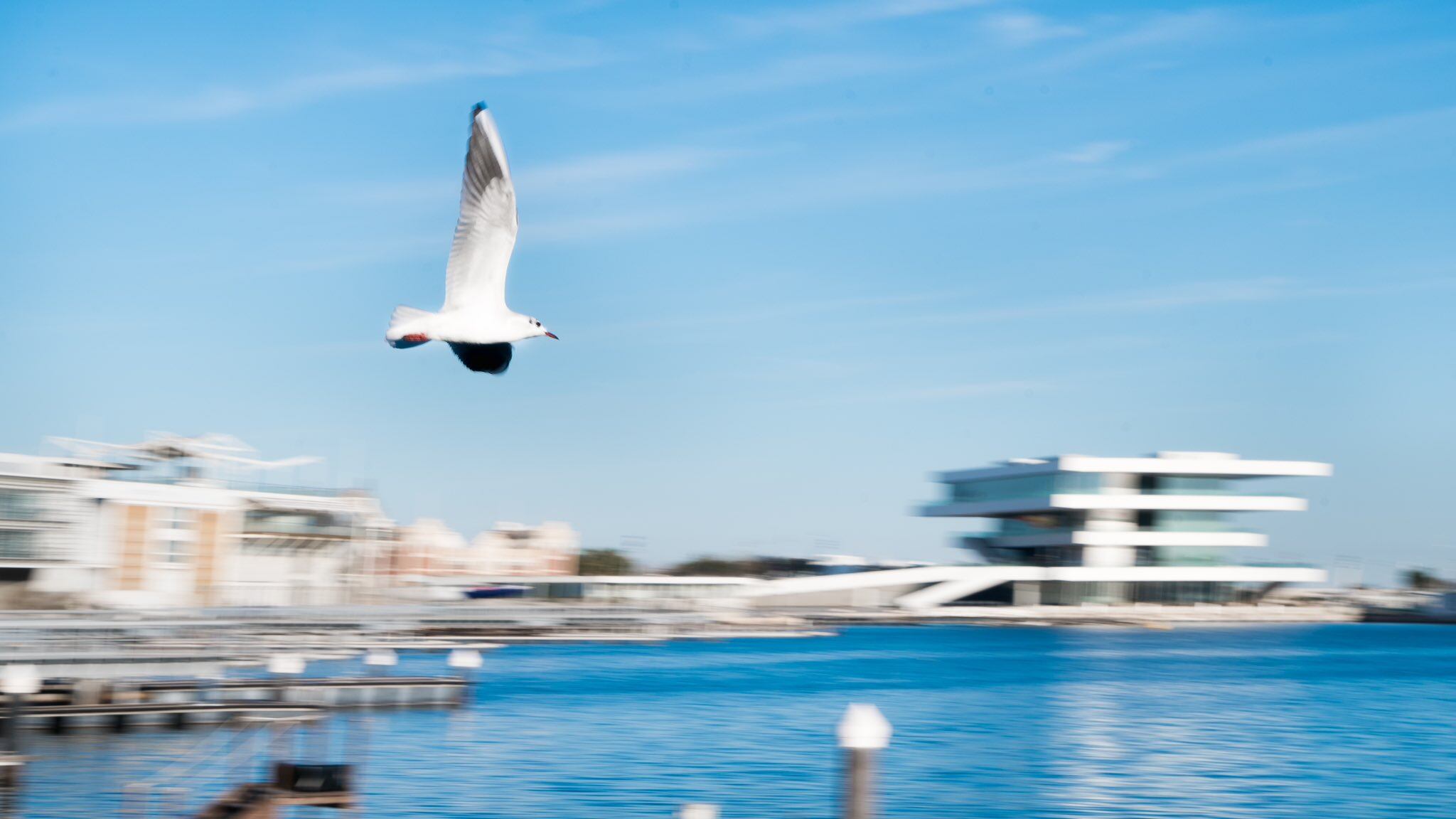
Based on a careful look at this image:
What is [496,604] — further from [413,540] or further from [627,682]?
[413,540]

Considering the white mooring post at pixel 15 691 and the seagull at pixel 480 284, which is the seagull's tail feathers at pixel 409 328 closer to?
the seagull at pixel 480 284

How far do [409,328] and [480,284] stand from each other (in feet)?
2.66

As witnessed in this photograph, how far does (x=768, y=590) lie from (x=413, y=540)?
194 feet

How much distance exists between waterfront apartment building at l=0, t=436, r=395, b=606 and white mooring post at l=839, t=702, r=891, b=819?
197 ft

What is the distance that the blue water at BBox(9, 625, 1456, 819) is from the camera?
26.9m

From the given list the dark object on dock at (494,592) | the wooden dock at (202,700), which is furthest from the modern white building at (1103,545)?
the wooden dock at (202,700)

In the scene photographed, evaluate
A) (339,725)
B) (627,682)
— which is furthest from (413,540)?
(339,725)

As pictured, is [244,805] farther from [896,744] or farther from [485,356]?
[896,744]

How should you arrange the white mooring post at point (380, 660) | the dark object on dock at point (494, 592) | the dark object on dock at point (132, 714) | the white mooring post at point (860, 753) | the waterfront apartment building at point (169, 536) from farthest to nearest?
the dark object on dock at point (494, 592) < the waterfront apartment building at point (169, 536) < the white mooring post at point (380, 660) < the dark object on dock at point (132, 714) < the white mooring post at point (860, 753)

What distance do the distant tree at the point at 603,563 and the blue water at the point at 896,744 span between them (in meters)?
95.4

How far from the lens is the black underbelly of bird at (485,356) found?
1084 centimetres

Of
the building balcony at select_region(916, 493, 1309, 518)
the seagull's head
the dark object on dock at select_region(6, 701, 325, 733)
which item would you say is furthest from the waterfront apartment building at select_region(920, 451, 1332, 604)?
the seagull's head

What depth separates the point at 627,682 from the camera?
168 ft

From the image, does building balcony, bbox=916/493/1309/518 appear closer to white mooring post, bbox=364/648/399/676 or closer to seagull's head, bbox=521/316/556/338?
white mooring post, bbox=364/648/399/676
